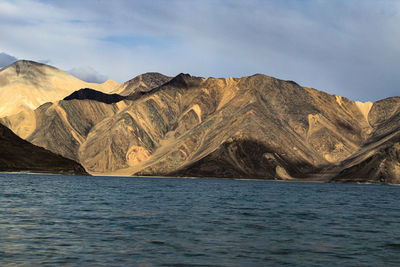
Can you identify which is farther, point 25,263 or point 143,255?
point 143,255

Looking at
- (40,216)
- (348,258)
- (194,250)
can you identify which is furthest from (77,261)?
(40,216)

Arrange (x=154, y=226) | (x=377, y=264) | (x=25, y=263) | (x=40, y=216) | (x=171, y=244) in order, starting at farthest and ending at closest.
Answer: (x=40, y=216) < (x=154, y=226) < (x=171, y=244) < (x=377, y=264) < (x=25, y=263)

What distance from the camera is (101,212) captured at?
57562 mm

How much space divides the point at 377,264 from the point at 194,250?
430 inches

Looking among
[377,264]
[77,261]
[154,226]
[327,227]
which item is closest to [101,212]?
[154,226]

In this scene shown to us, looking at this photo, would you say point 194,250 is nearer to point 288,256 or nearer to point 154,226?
point 288,256

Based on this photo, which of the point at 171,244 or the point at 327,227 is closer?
the point at 171,244

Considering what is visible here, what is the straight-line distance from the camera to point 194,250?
3381 cm

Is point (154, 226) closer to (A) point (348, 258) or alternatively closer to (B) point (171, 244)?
(B) point (171, 244)

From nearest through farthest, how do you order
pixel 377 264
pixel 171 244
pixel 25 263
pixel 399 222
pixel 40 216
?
pixel 25 263
pixel 377 264
pixel 171 244
pixel 40 216
pixel 399 222

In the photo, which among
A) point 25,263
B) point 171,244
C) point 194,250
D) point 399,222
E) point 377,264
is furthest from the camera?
point 399,222

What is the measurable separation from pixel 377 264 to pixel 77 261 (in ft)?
55.2

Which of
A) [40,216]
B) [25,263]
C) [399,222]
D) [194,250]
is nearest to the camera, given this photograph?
[25,263]

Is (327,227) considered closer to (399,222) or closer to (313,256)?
(399,222)
